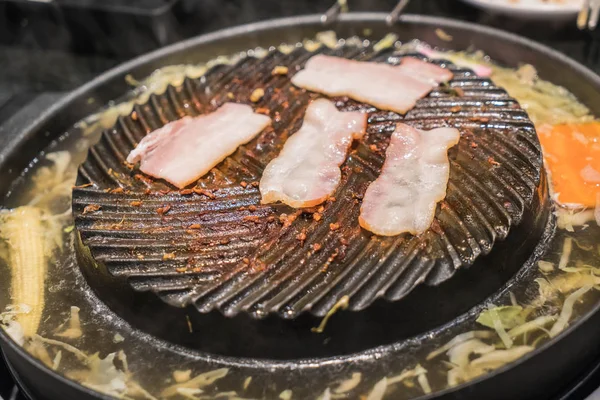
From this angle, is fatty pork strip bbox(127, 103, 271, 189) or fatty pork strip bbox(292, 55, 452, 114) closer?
fatty pork strip bbox(127, 103, 271, 189)

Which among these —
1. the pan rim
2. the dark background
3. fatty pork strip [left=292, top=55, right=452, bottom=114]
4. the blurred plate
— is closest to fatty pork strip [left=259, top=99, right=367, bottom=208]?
fatty pork strip [left=292, top=55, right=452, bottom=114]

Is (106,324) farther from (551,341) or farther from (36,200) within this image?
(551,341)

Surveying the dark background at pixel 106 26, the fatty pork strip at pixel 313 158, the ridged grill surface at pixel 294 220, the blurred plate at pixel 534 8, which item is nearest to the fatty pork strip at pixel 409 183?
the ridged grill surface at pixel 294 220

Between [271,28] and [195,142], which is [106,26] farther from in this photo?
[195,142]

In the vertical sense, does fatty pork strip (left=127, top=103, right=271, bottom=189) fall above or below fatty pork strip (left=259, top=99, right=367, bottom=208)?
above

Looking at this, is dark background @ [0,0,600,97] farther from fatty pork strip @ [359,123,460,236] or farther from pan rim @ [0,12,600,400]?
fatty pork strip @ [359,123,460,236]
